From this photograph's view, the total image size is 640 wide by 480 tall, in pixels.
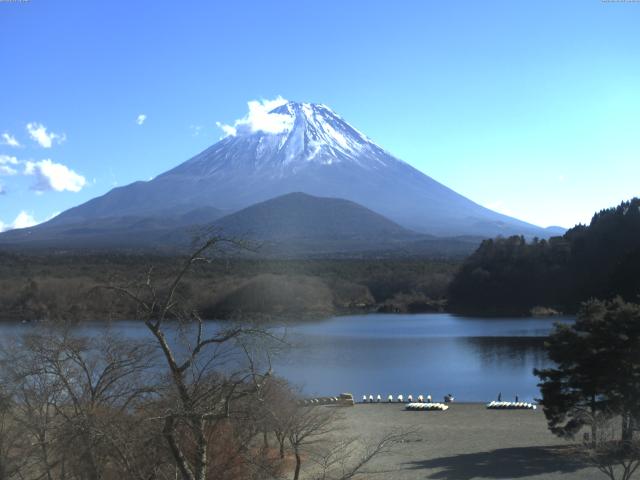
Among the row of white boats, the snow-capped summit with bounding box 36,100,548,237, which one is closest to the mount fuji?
the snow-capped summit with bounding box 36,100,548,237

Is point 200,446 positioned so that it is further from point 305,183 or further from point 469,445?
point 305,183

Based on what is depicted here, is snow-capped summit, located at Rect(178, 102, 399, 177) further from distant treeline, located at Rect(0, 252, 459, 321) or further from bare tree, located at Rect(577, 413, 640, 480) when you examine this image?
bare tree, located at Rect(577, 413, 640, 480)

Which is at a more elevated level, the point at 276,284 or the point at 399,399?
the point at 276,284

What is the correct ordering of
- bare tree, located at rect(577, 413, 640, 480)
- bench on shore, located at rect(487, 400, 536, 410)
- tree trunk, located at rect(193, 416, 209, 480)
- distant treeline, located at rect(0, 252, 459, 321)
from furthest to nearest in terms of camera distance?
distant treeline, located at rect(0, 252, 459, 321)
bench on shore, located at rect(487, 400, 536, 410)
bare tree, located at rect(577, 413, 640, 480)
tree trunk, located at rect(193, 416, 209, 480)

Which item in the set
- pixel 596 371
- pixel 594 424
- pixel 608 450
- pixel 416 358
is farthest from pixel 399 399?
pixel 608 450

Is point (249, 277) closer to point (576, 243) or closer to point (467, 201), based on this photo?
point (576, 243)

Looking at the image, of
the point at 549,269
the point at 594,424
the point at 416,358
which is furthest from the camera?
the point at 549,269
